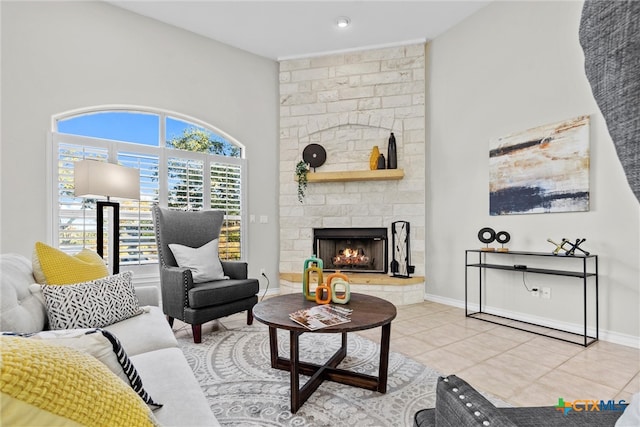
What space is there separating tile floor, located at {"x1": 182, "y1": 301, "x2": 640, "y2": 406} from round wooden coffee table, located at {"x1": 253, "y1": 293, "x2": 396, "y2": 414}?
0.58 m

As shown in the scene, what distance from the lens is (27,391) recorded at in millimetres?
440

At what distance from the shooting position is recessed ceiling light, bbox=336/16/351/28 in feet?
12.5

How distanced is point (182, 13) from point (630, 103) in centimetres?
441

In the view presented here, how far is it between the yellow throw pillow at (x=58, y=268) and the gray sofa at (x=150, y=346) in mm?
53

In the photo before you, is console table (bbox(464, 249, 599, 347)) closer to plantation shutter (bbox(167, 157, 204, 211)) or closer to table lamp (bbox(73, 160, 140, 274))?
plantation shutter (bbox(167, 157, 204, 211))

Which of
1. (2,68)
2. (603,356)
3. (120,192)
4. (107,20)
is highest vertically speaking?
(107,20)

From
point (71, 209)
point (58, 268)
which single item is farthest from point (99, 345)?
point (71, 209)

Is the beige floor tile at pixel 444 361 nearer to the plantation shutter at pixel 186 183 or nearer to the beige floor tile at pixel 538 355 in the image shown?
the beige floor tile at pixel 538 355

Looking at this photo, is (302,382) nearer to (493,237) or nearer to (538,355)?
(538,355)

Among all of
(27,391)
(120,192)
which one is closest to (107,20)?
(120,192)

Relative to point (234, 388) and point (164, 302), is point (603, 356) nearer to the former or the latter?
point (234, 388)

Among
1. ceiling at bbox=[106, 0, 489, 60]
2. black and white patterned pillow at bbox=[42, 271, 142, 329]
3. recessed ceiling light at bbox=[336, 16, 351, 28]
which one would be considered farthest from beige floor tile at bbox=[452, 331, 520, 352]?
recessed ceiling light at bbox=[336, 16, 351, 28]

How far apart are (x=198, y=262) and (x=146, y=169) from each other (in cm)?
140

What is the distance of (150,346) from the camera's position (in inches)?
62.2
